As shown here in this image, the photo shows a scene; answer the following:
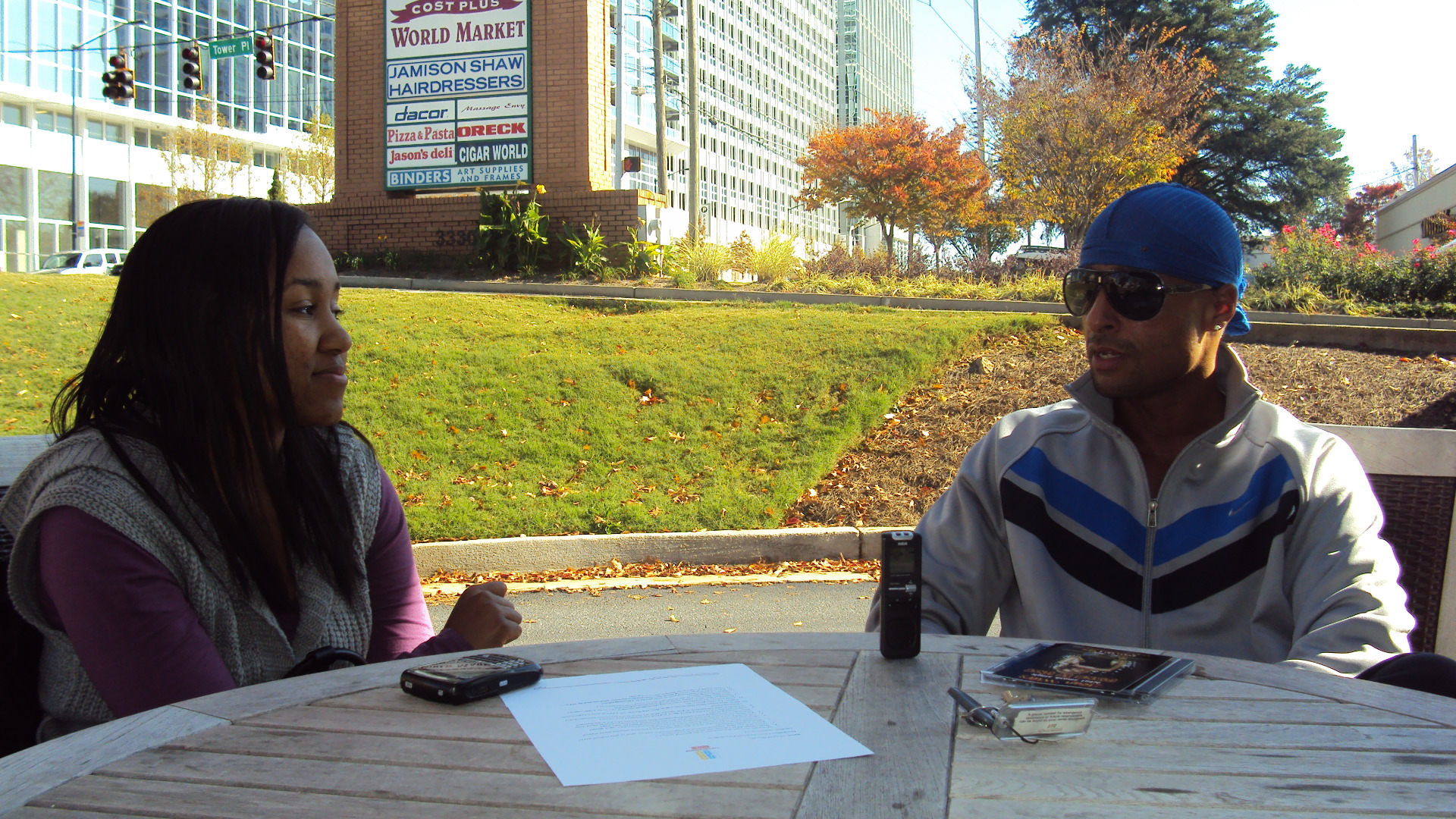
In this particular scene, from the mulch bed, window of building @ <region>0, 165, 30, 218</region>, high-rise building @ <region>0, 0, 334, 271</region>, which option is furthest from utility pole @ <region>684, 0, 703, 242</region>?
window of building @ <region>0, 165, 30, 218</region>

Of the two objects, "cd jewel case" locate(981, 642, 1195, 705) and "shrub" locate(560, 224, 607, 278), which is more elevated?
"shrub" locate(560, 224, 607, 278)

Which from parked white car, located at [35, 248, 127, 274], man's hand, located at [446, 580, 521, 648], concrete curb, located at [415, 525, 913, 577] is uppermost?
parked white car, located at [35, 248, 127, 274]

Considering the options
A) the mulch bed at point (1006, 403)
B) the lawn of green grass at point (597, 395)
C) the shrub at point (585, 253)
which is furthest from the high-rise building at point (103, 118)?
the mulch bed at point (1006, 403)

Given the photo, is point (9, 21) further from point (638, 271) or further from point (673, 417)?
point (673, 417)

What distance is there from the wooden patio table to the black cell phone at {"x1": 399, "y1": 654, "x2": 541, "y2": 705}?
20mm

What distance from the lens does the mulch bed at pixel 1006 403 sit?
8.04m

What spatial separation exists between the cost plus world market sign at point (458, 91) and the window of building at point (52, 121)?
113ft

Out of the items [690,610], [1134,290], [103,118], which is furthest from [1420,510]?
[103,118]

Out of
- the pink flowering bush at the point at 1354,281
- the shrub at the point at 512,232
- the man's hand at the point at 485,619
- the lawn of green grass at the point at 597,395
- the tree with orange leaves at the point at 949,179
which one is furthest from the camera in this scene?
the tree with orange leaves at the point at 949,179

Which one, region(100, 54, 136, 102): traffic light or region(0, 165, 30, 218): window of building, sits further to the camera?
region(0, 165, 30, 218): window of building

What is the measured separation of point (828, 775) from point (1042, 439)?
1.45 meters

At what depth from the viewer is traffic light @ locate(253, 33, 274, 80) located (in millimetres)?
Answer: 22594

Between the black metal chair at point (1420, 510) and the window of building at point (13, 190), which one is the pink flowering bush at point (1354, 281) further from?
the window of building at point (13, 190)

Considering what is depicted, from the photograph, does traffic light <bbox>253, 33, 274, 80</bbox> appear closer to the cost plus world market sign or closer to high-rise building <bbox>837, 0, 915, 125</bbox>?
the cost plus world market sign
